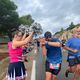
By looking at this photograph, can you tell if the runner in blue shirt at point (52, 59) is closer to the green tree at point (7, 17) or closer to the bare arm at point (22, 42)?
the bare arm at point (22, 42)

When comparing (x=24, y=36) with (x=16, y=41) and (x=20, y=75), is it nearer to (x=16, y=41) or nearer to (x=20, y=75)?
(x=16, y=41)

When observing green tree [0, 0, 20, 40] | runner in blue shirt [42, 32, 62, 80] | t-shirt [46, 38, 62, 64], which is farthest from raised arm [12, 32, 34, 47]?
green tree [0, 0, 20, 40]

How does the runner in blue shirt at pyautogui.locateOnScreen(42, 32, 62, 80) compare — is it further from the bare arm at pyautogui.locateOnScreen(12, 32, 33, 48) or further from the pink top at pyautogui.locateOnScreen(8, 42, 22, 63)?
the bare arm at pyautogui.locateOnScreen(12, 32, 33, 48)

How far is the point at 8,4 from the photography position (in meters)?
80.2

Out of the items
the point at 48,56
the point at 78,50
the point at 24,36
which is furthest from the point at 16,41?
the point at 78,50

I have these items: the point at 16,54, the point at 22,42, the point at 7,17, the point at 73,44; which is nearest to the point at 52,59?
the point at 73,44

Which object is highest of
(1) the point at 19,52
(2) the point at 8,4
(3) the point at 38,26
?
(2) the point at 8,4

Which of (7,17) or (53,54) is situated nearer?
(53,54)

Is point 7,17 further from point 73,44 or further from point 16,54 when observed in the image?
point 16,54

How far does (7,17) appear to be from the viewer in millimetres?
79188

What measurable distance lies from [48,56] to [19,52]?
1.87m

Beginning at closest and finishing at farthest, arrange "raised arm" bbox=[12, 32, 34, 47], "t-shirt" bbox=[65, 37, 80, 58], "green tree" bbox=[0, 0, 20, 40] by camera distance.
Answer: "raised arm" bbox=[12, 32, 34, 47], "t-shirt" bbox=[65, 37, 80, 58], "green tree" bbox=[0, 0, 20, 40]

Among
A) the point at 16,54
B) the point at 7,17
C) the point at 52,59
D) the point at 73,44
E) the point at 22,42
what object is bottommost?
the point at 52,59

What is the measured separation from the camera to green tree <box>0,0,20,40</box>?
7831 centimetres
